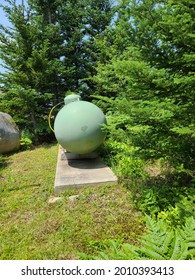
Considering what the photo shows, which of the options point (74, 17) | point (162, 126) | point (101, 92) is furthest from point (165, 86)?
point (74, 17)

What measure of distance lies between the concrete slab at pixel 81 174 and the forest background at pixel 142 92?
0.33m

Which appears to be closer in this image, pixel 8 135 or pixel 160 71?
pixel 160 71

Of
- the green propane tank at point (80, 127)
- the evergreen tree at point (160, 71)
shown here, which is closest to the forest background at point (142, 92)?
the evergreen tree at point (160, 71)

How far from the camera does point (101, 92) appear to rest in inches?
440

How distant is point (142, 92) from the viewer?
316 cm

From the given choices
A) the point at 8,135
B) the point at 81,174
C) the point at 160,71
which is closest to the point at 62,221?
the point at 81,174

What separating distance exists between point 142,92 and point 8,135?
262 inches

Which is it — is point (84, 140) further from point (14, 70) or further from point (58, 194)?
point (14, 70)

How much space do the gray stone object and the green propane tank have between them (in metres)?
3.68

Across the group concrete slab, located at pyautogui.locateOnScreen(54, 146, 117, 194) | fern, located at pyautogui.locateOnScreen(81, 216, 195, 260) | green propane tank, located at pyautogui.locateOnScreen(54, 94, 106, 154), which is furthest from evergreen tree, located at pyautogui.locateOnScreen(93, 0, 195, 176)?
green propane tank, located at pyautogui.locateOnScreen(54, 94, 106, 154)

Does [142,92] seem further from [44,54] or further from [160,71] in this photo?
[44,54]

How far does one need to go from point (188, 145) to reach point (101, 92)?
8.22 m

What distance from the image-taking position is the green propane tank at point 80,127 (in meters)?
5.17
